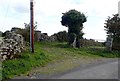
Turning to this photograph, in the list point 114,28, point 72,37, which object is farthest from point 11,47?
point 114,28

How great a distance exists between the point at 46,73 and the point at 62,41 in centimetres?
1616

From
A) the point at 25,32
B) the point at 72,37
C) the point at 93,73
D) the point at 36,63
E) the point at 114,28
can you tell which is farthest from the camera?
the point at 114,28

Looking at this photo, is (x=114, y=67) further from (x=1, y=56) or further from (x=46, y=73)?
(x=1, y=56)

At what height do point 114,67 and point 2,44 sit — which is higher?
point 2,44

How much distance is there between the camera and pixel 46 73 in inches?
550

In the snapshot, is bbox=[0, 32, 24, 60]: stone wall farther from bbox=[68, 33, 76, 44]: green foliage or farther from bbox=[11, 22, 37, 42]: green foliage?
bbox=[68, 33, 76, 44]: green foliage

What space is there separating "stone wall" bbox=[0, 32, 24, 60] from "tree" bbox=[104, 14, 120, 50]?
1171 centimetres

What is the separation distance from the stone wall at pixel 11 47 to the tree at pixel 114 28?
11.7 m

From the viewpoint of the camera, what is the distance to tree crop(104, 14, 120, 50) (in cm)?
2708

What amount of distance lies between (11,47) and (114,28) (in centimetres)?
1379

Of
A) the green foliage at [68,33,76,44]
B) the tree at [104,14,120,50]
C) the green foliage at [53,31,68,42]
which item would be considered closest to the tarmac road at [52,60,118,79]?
the green foliage at [68,33,76,44]

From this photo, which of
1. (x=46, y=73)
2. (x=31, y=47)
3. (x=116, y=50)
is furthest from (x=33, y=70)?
(x=116, y=50)

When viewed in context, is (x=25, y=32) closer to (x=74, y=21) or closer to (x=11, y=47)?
→ (x=74, y=21)

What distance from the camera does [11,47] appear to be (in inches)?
607
